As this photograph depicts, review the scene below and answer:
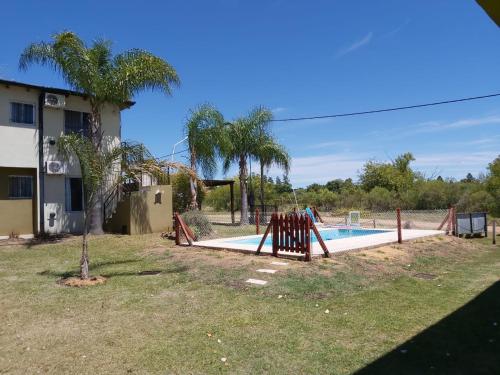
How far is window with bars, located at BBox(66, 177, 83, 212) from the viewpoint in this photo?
17.1 metres

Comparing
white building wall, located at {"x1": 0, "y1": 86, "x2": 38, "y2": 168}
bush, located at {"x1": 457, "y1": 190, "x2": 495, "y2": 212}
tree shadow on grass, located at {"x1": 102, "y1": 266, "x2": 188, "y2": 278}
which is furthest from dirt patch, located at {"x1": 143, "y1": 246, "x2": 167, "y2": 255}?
bush, located at {"x1": 457, "y1": 190, "x2": 495, "y2": 212}

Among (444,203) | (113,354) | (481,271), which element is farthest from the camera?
(444,203)

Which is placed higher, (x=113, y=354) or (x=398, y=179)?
(x=398, y=179)

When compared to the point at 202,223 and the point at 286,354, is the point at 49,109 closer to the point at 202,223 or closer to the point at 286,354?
the point at 202,223

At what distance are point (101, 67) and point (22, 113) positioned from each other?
11.6 feet

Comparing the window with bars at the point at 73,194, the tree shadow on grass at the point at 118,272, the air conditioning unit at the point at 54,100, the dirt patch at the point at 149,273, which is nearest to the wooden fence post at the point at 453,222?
the tree shadow on grass at the point at 118,272

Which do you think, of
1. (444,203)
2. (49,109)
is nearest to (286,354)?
(49,109)

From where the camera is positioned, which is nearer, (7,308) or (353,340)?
Answer: (353,340)

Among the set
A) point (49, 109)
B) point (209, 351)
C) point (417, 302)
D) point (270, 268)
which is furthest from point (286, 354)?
point (49, 109)

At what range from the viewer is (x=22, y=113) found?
15.9m

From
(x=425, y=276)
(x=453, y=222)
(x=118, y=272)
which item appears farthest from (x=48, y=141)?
(x=453, y=222)

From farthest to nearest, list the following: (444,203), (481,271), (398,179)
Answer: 1. (398,179)
2. (444,203)
3. (481,271)

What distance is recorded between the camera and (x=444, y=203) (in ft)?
92.4

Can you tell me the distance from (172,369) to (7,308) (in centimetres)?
377
